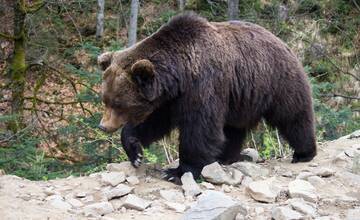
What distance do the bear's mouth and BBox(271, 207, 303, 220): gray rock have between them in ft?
5.62

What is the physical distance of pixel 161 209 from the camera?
465cm

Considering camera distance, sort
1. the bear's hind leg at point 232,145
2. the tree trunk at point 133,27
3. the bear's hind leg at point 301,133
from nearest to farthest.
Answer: the bear's hind leg at point 301,133 → the bear's hind leg at point 232,145 → the tree trunk at point 133,27

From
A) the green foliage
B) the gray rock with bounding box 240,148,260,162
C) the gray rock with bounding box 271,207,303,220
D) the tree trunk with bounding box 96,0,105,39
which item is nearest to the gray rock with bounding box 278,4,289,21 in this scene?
the green foliage

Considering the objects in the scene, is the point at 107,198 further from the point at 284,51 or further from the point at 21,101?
the point at 21,101

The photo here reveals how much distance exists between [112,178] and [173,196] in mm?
642

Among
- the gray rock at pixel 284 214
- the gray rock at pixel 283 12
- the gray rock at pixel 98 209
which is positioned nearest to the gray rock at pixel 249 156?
the gray rock at pixel 284 214

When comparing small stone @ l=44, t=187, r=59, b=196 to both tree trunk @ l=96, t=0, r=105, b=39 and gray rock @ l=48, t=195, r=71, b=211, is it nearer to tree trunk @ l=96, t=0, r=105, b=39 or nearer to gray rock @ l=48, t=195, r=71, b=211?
gray rock @ l=48, t=195, r=71, b=211

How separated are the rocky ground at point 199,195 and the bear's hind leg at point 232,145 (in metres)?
0.62

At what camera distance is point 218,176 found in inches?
210

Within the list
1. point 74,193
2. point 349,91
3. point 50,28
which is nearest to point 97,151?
point 74,193

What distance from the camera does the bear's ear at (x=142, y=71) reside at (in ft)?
16.9

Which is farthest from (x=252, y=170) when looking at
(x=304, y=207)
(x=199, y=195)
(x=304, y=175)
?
(x=304, y=207)

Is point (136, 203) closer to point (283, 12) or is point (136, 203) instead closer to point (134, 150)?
point (134, 150)

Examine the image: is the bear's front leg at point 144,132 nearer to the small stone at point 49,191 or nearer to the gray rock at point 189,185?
the gray rock at point 189,185
